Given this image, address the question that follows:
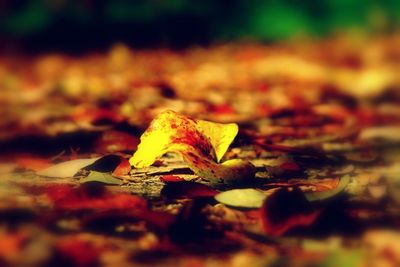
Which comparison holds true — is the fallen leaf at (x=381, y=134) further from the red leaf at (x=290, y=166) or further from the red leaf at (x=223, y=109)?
the red leaf at (x=223, y=109)

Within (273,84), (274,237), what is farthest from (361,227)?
(273,84)

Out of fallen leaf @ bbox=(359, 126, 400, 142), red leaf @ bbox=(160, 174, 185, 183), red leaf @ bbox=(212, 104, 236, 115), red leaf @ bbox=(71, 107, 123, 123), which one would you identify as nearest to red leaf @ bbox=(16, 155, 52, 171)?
red leaf @ bbox=(160, 174, 185, 183)

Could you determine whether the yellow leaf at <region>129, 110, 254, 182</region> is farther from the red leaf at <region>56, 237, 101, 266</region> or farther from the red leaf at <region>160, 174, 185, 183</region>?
the red leaf at <region>56, 237, 101, 266</region>

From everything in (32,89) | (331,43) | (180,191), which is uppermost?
(331,43)

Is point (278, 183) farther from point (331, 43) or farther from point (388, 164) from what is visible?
point (331, 43)

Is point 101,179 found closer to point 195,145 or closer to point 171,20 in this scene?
point 195,145

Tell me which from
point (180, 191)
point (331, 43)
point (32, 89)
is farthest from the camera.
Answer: point (331, 43)

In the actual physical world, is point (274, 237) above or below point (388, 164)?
below
